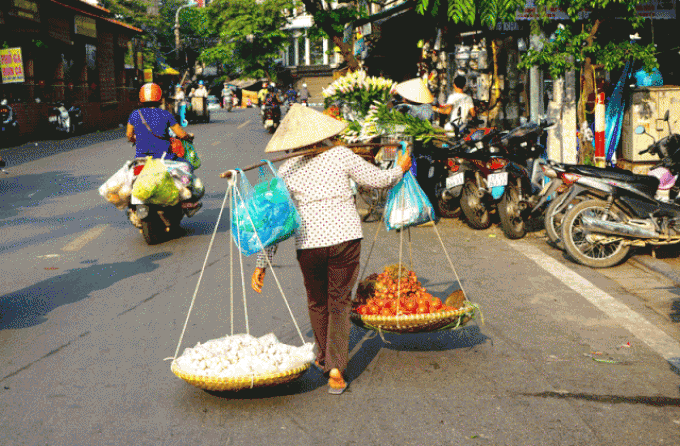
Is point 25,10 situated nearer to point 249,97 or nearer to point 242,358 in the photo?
point 242,358

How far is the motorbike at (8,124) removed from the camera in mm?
23716

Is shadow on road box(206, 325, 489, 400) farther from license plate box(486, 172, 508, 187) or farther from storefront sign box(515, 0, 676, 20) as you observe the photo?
storefront sign box(515, 0, 676, 20)

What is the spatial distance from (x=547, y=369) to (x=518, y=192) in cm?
461

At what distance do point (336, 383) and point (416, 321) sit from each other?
62 centimetres

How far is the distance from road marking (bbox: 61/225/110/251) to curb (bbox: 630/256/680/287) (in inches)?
243

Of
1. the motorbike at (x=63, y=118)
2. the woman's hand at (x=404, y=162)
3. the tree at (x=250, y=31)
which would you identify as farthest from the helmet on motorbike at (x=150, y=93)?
the tree at (x=250, y=31)

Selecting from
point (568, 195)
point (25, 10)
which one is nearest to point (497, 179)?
point (568, 195)

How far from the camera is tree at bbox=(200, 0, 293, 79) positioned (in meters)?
52.4

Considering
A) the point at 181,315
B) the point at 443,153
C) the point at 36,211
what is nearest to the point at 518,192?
the point at 443,153

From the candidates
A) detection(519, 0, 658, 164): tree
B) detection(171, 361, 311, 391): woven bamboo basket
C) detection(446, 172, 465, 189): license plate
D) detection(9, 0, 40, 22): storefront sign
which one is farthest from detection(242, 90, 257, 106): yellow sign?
detection(171, 361, 311, 391): woven bamboo basket

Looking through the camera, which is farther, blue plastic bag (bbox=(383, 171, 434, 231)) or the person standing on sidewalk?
blue plastic bag (bbox=(383, 171, 434, 231))

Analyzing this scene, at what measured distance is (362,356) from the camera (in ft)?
17.3

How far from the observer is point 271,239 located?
4562mm

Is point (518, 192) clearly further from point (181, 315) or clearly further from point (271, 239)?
point (271, 239)
